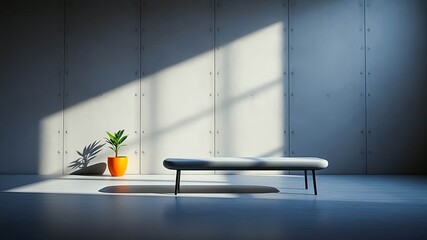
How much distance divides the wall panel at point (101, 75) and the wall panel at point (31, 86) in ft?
0.59

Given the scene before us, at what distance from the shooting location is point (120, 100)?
6289 mm

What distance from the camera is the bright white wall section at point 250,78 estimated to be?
620 cm

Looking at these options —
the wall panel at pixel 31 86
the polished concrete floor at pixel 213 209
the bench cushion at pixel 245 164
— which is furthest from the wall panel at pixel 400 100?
the wall panel at pixel 31 86

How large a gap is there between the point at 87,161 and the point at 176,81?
178 cm

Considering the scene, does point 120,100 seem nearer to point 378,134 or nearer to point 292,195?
point 292,195

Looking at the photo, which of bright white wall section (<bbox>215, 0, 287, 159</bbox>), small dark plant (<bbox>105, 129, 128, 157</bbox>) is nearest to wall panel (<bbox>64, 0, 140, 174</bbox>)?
small dark plant (<bbox>105, 129, 128, 157</bbox>)

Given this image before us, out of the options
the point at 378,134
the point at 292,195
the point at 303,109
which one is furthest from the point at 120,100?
the point at 378,134

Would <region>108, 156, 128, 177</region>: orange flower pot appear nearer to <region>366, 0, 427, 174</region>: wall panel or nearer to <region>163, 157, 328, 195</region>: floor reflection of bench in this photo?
<region>163, 157, 328, 195</region>: floor reflection of bench

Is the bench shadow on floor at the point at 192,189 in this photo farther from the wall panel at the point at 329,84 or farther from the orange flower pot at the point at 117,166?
the wall panel at the point at 329,84

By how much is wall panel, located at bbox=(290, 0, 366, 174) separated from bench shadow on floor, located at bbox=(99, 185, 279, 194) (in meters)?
1.76

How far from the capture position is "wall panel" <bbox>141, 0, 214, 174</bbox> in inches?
245

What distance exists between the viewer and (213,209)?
330 cm

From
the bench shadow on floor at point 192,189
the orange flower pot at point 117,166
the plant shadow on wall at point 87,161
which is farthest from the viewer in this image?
the plant shadow on wall at point 87,161

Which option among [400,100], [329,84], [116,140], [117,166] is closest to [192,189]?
[117,166]
